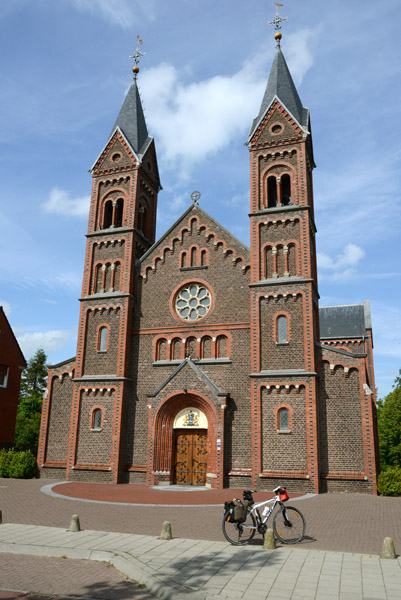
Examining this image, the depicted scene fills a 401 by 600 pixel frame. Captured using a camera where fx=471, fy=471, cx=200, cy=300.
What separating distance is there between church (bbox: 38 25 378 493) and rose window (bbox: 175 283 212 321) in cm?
7

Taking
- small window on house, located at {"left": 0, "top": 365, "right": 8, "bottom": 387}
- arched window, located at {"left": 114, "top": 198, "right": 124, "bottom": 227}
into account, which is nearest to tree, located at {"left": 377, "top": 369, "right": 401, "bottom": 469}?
arched window, located at {"left": 114, "top": 198, "right": 124, "bottom": 227}

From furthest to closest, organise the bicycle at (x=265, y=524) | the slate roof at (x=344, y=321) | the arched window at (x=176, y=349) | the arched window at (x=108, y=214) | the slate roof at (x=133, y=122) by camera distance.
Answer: the slate roof at (x=344, y=321) → the slate roof at (x=133, y=122) → the arched window at (x=108, y=214) → the arched window at (x=176, y=349) → the bicycle at (x=265, y=524)

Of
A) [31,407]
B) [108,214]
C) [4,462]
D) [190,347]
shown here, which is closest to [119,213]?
[108,214]

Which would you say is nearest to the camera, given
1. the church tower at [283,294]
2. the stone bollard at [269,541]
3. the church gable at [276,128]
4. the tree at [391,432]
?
the stone bollard at [269,541]

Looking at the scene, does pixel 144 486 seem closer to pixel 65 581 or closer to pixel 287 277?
pixel 287 277

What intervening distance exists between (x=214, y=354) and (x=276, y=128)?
45.5ft

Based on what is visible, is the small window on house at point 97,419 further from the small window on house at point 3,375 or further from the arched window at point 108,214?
the small window on house at point 3,375

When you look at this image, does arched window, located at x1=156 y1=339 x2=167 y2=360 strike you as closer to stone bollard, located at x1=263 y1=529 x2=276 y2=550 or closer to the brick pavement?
the brick pavement

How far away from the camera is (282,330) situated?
24.5 meters

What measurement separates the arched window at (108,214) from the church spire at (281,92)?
32.9ft

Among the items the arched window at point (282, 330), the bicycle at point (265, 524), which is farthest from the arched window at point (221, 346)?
the bicycle at point (265, 524)

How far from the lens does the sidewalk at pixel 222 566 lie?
305 inches

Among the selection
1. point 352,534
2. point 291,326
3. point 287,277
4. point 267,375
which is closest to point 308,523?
point 352,534

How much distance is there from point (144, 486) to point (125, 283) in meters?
11.4
